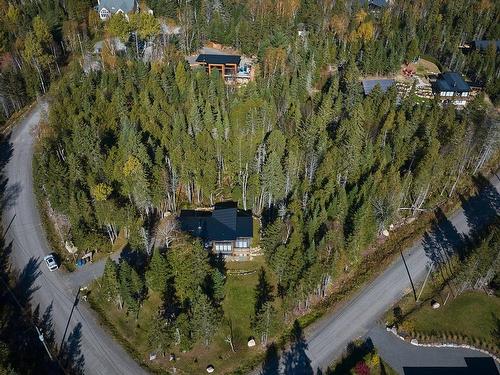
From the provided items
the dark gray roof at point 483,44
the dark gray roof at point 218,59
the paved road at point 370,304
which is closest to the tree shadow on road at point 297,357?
the paved road at point 370,304

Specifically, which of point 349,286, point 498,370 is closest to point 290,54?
point 349,286

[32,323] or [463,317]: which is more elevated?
[463,317]

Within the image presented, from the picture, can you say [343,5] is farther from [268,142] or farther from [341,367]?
[341,367]

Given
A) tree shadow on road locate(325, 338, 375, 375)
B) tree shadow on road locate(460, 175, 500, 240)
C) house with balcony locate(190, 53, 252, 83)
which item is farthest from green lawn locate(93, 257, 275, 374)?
house with balcony locate(190, 53, 252, 83)

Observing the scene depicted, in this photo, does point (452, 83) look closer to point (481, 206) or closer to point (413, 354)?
point (481, 206)

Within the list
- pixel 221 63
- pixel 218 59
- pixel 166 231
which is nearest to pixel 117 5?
pixel 218 59

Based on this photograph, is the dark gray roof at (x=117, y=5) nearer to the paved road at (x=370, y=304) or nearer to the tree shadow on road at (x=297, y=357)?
the paved road at (x=370, y=304)

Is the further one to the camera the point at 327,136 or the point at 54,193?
the point at 327,136
